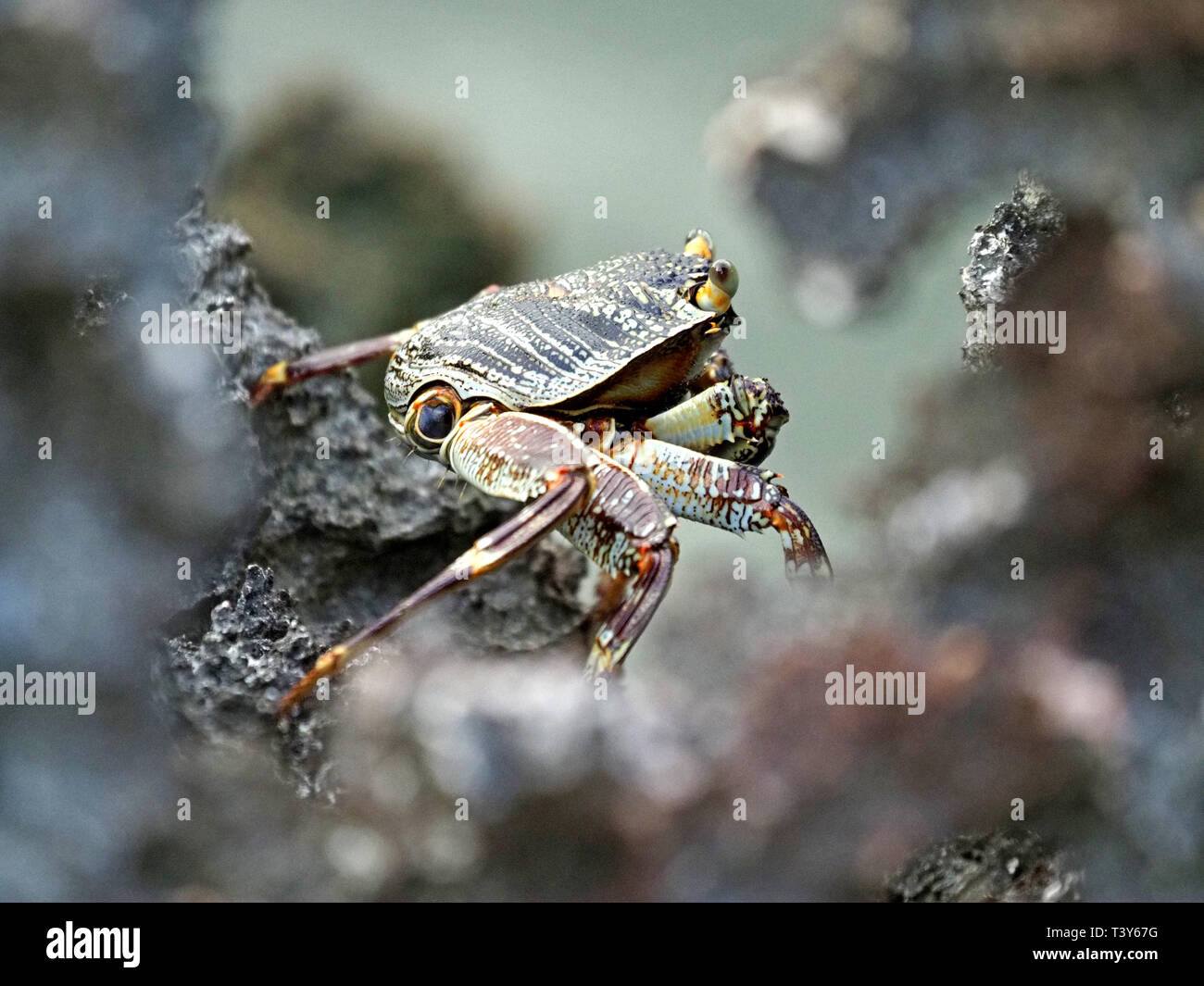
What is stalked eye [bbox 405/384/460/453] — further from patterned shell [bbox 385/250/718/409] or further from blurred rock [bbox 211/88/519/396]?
blurred rock [bbox 211/88/519/396]

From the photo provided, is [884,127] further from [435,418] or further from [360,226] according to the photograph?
[435,418]

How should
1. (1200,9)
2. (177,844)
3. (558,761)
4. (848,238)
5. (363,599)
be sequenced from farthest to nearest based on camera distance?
(848,238) → (1200,9) → (363,599) → (177,844) → (558,761)

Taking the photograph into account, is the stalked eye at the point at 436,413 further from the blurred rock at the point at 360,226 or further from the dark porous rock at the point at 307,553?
the blurred rock at the point at 360,226

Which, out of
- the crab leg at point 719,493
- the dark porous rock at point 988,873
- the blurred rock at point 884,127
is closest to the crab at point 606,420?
the crab leg at point 719,493

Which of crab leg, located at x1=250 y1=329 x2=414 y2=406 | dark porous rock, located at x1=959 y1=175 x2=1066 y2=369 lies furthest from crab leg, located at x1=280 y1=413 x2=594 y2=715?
dark porous rock, located at x1=959 y1=175 x2=1066 y2=369
